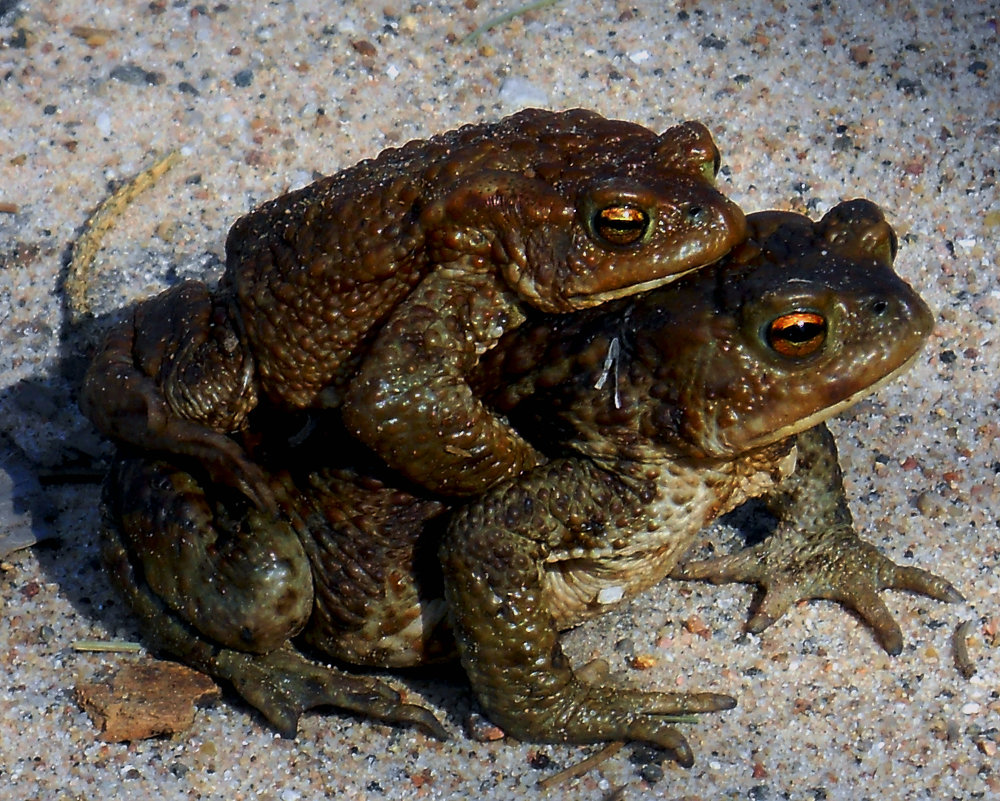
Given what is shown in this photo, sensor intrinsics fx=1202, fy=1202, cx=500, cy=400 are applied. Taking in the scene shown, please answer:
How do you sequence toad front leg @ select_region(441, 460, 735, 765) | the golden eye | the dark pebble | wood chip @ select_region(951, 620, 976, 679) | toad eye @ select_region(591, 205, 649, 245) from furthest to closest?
the dark pebble, wood chip @ select_region(951, 620, 976, 679), toad front leg @ select_region(441, 460, 735, 765), the golden eye, toad eye @ select_region(591, 205, 649, 245)

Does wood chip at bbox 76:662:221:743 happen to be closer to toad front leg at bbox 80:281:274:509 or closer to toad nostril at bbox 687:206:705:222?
toad front leg at bbox 80:281:274:509

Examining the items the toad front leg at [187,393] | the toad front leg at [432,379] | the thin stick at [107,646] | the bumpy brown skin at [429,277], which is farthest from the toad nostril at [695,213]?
the thin stick at [107,646]

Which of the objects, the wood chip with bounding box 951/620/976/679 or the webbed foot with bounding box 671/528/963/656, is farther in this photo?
the webbed foot with bounding box 671/528/963/656

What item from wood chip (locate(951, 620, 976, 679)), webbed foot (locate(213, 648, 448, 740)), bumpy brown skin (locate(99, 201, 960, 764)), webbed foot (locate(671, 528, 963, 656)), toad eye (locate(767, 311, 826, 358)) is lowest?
wood chip (locate(951, 620, 976, 679))

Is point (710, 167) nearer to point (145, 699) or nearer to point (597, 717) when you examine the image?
point (597, 717)

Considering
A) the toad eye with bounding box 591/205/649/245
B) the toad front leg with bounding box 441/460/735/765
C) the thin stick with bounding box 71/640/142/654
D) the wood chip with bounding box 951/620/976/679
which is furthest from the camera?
the thin stick with bounding box 71/640/142/654

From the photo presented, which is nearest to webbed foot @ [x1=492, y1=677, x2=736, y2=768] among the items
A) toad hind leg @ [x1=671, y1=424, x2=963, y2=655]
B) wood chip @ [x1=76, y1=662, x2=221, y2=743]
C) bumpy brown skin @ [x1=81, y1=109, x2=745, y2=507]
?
toad hind leg @ [x1=671, y1=424, x2=963, y2=655]

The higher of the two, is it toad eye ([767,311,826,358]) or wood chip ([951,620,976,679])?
toad eye ([767,311,826,358])
